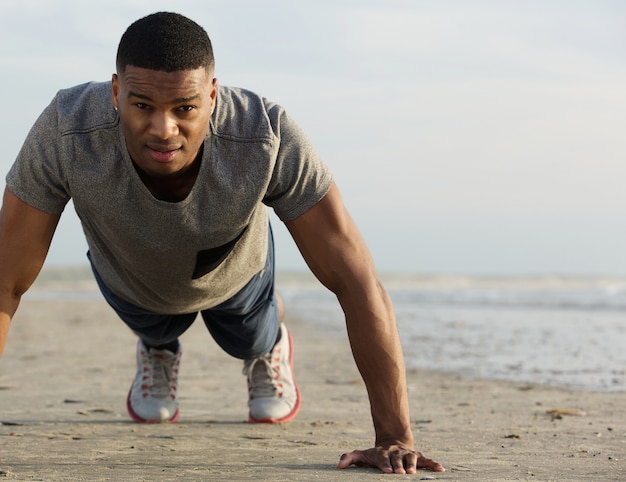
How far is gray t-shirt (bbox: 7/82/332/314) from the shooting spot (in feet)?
10.8

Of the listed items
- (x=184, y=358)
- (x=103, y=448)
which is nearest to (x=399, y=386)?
(x=103, y=448)

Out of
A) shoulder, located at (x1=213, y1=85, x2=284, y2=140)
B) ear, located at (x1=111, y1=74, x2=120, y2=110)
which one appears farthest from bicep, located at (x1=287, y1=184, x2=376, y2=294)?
ear, located at (x1=111, y1=74, x2=120, y2=110)

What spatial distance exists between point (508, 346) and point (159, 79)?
23.2ft

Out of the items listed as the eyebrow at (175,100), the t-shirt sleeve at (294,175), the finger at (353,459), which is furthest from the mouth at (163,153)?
the finger at (353,459)

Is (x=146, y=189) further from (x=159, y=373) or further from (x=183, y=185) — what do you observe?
(x=159, y=373)

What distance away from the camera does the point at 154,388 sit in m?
4.89

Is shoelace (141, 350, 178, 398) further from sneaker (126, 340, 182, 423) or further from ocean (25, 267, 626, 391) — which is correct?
ocean (25, 267, 626, 391)

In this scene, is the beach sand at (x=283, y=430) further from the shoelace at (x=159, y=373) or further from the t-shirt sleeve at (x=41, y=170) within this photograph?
the t-shirt sleeve at (x=41, y=170)

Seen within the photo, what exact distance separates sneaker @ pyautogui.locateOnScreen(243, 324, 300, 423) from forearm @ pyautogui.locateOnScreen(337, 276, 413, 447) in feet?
4.86

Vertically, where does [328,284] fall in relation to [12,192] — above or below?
below

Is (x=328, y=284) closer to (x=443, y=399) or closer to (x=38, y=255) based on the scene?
(x=38, y=255)

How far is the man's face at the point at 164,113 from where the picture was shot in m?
3.02

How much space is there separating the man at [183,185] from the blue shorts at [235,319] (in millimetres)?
678

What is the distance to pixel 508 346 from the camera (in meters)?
9.39
